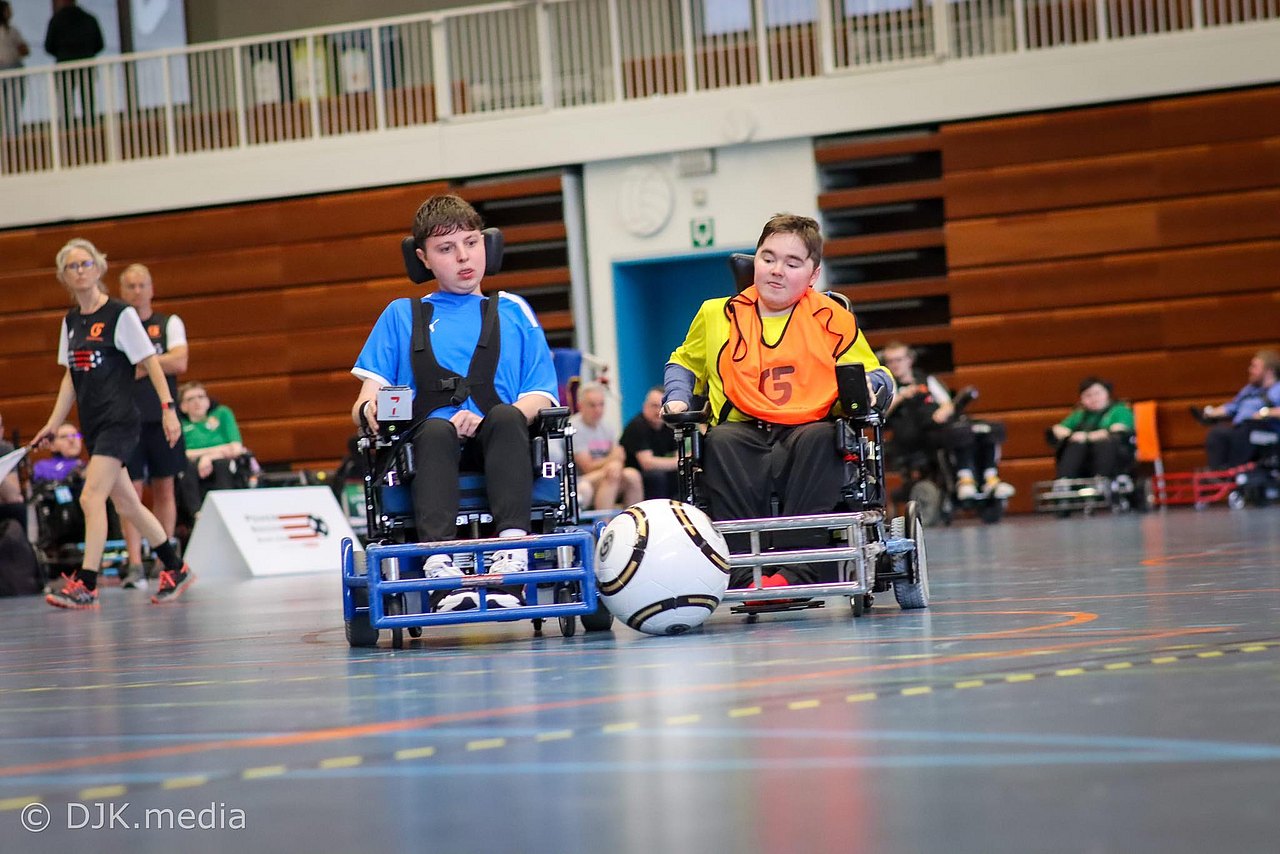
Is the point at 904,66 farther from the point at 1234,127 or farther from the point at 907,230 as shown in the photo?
the point at 1234,127

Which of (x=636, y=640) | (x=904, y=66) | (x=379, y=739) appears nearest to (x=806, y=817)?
(x=379, y=739)

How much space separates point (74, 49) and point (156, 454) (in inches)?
301

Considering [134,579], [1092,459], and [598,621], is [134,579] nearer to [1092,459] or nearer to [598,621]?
[598,621]

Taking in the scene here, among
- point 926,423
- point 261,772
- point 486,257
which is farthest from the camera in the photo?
point 926,423

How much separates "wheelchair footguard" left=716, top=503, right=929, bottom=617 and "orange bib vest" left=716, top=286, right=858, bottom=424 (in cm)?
31

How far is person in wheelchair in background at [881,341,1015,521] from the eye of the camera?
10.3 meters

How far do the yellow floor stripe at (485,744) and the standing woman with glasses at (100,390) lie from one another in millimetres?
4732

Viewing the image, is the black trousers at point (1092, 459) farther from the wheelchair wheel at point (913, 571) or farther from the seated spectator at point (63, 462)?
the wheelchair wheel at point (913, 571)

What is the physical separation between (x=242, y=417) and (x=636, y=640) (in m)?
10.6

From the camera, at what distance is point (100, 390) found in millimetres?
6551

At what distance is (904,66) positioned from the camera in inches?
456

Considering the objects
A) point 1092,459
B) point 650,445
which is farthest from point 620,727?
point 1092,459

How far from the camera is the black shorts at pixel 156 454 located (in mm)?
7363

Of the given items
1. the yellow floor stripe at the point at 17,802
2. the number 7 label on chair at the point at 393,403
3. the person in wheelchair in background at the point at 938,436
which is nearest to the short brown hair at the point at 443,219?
the number 7 label on chair at the point at 393,403
